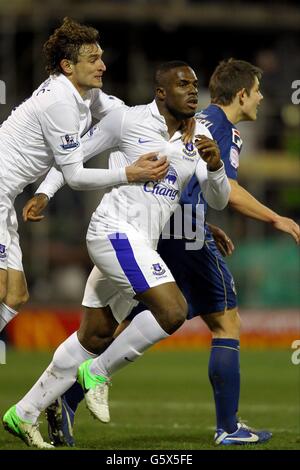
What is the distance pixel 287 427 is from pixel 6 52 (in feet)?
69.3

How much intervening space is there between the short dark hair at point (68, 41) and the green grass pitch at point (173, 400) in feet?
8.91

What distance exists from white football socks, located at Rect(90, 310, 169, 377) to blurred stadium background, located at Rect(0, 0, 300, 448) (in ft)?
43.7

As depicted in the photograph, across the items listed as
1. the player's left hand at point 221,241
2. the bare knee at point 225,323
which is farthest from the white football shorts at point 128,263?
the player's left hand at point 221,241

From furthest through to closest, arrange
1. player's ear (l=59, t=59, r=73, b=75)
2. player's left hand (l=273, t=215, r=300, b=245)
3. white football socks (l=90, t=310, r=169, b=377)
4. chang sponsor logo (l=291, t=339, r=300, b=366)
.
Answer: chang sponsor logo (l=291, t=339, r=300, b=366) → player's left hand (l=273, t=215, r=300, b=245) → player's ear (l=59, t=59, r=73, b=75) → white football socks (l=90, t=310, r=169, b=377)

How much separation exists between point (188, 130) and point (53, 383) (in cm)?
201

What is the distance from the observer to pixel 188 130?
8828mm

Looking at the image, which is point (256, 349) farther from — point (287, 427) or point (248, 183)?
point (287, 427)

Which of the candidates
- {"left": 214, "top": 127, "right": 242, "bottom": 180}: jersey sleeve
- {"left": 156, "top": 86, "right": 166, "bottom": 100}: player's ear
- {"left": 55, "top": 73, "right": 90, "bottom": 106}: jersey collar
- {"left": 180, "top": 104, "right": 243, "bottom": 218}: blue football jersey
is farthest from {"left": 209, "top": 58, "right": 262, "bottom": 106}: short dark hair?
{"left": 55, "top": 73, "right": 90, "bottom": 106}: jersey collar

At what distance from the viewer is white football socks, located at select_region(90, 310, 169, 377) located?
8414 millimetres

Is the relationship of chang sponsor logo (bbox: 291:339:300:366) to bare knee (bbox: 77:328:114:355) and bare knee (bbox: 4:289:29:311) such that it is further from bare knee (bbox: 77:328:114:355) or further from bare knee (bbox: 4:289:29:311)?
bare knee (bbox: 4:289:29:311)

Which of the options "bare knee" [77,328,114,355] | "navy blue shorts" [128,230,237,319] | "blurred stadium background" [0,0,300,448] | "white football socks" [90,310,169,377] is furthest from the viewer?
"blurred stadium background" [0,0,300,448]

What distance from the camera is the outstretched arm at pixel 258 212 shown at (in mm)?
8930

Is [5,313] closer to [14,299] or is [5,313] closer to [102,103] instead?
[14,299]

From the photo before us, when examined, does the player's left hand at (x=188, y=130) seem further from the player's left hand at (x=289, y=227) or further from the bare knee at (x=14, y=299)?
the bare knee at (x=14, y=299)
